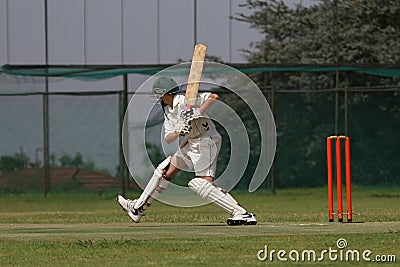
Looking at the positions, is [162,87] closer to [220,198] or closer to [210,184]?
[210,184]

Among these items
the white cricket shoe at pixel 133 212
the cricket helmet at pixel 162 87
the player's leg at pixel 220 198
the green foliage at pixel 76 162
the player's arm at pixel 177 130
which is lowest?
the green foliage at pixel 76 162

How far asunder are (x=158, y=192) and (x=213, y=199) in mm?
776

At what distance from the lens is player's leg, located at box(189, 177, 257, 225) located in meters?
13.3

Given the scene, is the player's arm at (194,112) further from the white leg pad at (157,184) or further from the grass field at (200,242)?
the grass field at (200,242)

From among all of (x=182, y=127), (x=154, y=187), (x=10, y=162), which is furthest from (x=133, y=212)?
(x=10, y=162)

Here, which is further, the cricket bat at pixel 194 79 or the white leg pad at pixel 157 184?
the white leg pad at pixel 157 184

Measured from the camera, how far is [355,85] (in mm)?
30109

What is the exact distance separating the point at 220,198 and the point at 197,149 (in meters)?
0.59

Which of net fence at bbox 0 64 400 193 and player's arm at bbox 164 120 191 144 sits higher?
player's arm at bbox 164 120 191 144

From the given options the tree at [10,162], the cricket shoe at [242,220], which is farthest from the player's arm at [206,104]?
the tree at [10,162]

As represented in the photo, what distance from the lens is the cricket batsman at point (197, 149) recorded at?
13.3 m

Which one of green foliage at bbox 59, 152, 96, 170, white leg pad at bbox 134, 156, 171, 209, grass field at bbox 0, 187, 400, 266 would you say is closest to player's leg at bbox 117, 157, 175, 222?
white leg pad at bbox 134, 156, 171, 209

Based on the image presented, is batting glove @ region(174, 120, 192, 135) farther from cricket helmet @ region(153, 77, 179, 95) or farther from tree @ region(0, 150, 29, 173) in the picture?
tree @ region(0, 150, 29, 173)

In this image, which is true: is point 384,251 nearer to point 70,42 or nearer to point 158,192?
point 158,192
